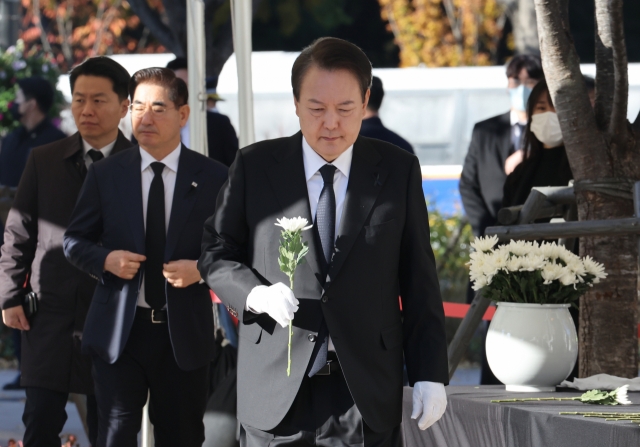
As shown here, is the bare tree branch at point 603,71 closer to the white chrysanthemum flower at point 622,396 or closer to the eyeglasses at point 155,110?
the white chrysanthemum flower at point 622,396

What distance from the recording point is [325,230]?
9.91 ft

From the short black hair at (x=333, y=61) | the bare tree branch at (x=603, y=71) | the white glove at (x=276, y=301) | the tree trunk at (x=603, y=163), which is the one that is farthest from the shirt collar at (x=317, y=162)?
the bare tree branch at (x=603, y=71)

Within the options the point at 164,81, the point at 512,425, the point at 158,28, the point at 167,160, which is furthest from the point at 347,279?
the point at 158,28

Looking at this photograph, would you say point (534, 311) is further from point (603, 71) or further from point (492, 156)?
point (492, 156)

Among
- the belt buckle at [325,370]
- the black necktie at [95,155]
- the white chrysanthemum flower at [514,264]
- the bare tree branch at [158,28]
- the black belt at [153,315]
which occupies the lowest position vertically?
the belt buckle at [325,370]

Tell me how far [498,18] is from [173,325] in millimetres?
17162

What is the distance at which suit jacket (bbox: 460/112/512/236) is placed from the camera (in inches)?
262

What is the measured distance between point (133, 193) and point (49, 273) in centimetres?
77

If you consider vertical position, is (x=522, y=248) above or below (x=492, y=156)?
below

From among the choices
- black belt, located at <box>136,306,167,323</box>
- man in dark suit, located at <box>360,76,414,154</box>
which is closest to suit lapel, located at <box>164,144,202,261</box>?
black belt, located at <box>136,306,167,323</box>

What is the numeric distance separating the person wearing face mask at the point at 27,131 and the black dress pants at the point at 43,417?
13.8 feet

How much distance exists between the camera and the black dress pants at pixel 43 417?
184 inches

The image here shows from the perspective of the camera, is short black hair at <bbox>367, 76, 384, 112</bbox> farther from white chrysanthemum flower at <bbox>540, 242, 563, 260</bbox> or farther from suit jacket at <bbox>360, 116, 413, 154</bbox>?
white chrysanthemum flower at <bbox>540, 242, 563, 260</bbox>

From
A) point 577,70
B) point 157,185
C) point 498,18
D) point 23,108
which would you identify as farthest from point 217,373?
point 498,18
